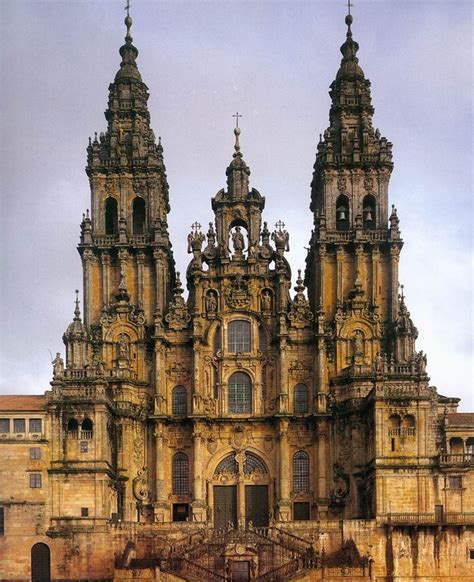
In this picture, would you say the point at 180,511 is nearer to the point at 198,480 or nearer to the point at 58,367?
the point at 198,480

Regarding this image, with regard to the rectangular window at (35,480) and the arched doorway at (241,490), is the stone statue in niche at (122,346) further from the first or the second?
the rectangular window at (35,480)

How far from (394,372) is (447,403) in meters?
6.34

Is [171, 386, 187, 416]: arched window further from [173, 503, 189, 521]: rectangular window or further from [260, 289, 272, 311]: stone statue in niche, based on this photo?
[260, 289, 272, 311]: stone statue in niche

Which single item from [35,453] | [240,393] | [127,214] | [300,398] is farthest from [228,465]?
[127,214]

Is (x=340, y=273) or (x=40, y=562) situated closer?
(x=40, y=562)

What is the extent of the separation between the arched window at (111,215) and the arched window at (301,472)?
20.5 metres

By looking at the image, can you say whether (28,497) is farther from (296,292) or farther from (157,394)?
(296,292)

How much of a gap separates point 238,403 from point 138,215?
15534mm

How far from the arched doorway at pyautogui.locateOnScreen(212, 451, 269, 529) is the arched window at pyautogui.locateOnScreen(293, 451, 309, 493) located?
Result: 1966mm

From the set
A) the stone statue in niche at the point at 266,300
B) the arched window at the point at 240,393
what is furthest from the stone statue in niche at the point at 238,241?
the arched window at the point at 240,393

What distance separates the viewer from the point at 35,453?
60438mm

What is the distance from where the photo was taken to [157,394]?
223 feet

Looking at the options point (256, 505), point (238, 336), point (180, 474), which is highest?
point (238, 336)

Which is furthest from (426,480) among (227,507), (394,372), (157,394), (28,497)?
(28,497)
